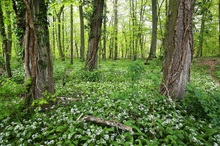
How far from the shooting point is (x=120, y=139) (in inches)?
128

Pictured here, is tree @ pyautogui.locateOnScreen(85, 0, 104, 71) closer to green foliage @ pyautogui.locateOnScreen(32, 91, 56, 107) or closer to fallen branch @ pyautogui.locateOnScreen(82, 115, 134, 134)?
green foliage @ pyautogui.locateOnScreen(32, 91, 56, 107)

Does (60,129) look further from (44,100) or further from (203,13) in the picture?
(203,13)

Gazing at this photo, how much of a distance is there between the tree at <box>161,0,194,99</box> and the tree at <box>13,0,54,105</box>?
146 inches

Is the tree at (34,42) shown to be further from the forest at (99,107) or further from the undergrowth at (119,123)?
the undergrowth at (119,123)

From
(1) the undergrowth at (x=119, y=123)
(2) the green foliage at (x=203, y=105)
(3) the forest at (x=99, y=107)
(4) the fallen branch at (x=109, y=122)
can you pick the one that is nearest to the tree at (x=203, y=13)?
(3) the forest at (x=99, y=107)

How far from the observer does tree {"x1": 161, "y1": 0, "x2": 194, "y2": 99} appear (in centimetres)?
480

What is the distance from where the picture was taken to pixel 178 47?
4.91 metres

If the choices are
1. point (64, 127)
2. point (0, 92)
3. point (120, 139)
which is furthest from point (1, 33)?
point (120, 139)

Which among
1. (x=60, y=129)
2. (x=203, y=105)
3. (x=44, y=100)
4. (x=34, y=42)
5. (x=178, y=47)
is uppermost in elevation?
(x=34, y=42)

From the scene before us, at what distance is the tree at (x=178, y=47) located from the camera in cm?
480

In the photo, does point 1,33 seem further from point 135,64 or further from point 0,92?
point 135,64

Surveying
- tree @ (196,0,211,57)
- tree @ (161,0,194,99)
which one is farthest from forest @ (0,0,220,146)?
tree @ (196,0,211,57)

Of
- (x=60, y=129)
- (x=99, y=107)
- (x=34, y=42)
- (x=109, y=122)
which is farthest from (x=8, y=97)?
(x=109, y=122)

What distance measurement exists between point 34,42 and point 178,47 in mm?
4340
